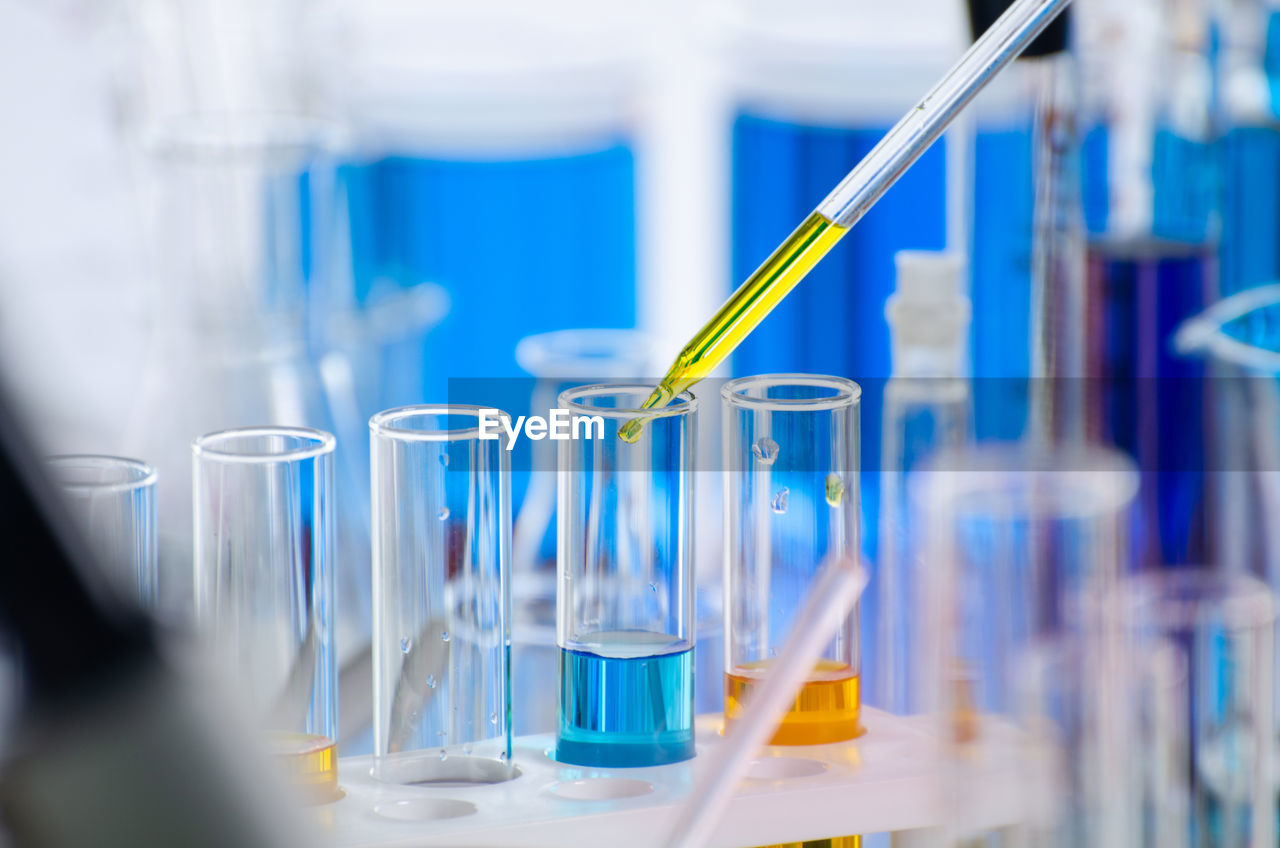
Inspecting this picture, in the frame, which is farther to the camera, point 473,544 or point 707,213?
point 707,213

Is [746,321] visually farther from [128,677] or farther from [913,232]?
[913,232]

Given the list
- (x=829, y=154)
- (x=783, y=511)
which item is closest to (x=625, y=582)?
(x=783, y=511)

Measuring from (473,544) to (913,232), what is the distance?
0.63 meters

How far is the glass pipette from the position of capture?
0.38 metres

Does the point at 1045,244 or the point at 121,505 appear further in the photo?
the point at 1045,244

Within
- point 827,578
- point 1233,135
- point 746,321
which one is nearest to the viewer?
point 827,578

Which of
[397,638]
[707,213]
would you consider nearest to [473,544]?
[397,638]

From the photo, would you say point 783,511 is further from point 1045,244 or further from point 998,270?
point 998,270

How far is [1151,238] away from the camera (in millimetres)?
656

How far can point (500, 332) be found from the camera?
112 cm

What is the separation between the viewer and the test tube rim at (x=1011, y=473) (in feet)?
1.27

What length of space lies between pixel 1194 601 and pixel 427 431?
21 cm

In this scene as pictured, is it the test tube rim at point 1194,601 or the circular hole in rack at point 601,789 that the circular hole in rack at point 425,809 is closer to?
the circular hole in rack at point 601,789

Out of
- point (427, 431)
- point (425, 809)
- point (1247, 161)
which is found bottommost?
point (425, 809)
